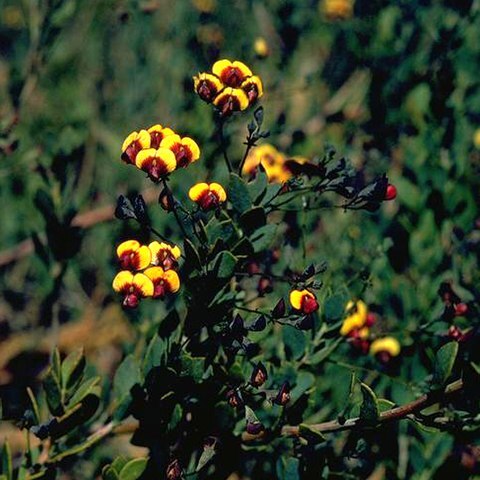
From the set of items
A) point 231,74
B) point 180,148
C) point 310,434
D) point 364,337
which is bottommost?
point 364,337

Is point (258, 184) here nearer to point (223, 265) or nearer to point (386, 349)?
point (223, 265)

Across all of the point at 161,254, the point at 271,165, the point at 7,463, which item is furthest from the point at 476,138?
the point at 7,463

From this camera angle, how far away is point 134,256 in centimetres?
107

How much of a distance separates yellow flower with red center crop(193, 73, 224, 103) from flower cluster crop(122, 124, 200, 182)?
92mm

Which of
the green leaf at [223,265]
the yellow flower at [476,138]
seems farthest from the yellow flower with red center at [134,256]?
the yellow flower at [476,138]

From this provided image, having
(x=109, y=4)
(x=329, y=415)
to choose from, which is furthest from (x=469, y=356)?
(x=109, y=4)

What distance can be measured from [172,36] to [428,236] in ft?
6.16

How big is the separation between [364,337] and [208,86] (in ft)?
2.28

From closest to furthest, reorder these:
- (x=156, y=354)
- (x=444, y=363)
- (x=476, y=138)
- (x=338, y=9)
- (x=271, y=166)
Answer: (x=444, y=363)
(x=156, y=354)
(x=271, y=166)
(x=476, y=138)
(x=338, y=9)

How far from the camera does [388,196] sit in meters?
1.16

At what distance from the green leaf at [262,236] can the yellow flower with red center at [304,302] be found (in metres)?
0.13

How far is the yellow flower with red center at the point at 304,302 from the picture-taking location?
3.51 ft

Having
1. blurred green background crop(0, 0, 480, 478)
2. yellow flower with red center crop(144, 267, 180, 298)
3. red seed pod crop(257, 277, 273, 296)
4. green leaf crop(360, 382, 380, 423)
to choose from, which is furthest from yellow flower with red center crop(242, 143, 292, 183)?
green leaf crop(360, 382, 380, 423)

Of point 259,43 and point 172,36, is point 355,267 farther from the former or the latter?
point 172,36
